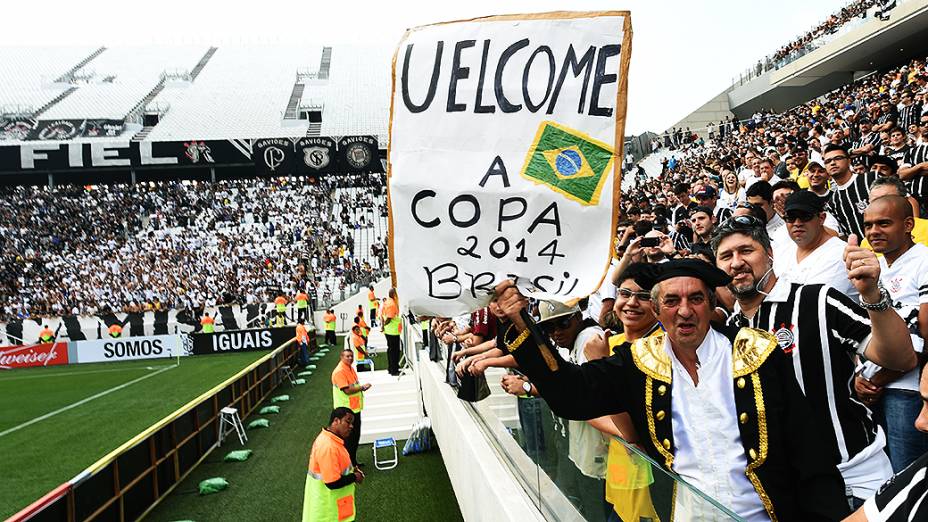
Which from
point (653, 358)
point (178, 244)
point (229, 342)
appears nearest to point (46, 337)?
point (229, 342)

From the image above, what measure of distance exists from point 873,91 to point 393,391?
47.9ft

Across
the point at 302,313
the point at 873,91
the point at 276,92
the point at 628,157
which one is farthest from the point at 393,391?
the point at 276,92

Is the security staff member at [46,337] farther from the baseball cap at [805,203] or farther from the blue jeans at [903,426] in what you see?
the blue jeans at [903,426]

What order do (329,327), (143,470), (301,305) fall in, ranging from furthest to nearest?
(301,305), (329,327), (143,470)

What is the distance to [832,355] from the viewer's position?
2.02 meters

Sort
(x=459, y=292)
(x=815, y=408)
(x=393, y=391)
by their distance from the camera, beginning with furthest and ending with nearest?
(x=393, y=391), (x=459, y=292), (x=815, y=408)

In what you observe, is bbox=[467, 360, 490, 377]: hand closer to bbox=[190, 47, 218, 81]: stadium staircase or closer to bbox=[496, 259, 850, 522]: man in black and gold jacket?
bbox=[496, 259, 850, 522]: man in black and gold jacket

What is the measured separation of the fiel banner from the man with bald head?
1.00 meters

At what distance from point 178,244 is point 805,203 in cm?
3416

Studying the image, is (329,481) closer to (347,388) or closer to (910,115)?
(347,388)

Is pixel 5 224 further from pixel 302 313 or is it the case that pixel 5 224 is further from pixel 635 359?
pixel 635 359

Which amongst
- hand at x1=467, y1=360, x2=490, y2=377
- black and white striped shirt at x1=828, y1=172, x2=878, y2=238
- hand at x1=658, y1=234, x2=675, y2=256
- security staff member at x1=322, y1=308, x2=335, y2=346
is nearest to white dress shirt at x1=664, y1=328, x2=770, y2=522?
hand at x1=467, y1=360, x2=490, y2=377

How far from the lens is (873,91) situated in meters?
17.7

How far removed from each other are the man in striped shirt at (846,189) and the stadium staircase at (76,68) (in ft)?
191
